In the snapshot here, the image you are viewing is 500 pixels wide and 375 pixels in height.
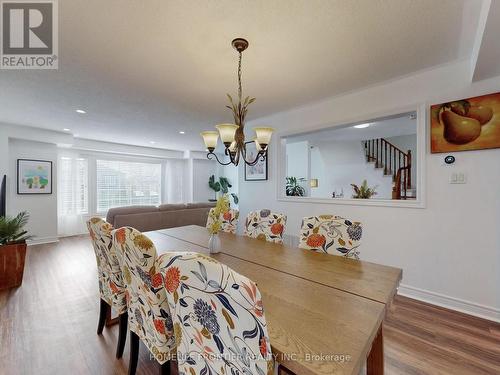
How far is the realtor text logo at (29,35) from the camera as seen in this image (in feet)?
4.98

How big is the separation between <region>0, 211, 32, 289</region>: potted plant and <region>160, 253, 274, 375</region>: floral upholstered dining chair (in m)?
3.26

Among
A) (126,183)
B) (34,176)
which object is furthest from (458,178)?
(126,183)

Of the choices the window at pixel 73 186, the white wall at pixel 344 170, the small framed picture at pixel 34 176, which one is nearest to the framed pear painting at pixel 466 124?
the white wall at pixel 344 170

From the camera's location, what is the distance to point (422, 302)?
2332 mm

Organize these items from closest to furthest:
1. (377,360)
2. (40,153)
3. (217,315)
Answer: (217,315) → (377,360) → (40,153)

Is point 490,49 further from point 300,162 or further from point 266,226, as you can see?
point 300,162

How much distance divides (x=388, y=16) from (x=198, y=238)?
237 centimetres

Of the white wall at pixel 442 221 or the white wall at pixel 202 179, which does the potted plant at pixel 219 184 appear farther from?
the white wall at pixel 442 221

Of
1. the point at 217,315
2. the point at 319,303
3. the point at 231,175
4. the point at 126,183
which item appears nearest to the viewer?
the point at 217,315

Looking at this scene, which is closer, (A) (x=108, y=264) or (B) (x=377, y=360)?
(B) (x=377, y=360)

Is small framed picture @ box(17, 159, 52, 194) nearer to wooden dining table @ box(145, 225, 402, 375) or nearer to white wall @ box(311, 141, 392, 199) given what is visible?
wooden dining table @ box(145, 225, 402, 375)

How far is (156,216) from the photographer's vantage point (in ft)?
13.1

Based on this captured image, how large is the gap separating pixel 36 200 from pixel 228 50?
536 cm

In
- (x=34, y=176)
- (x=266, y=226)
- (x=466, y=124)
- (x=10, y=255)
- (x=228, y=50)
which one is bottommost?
(x=10, y=255)
